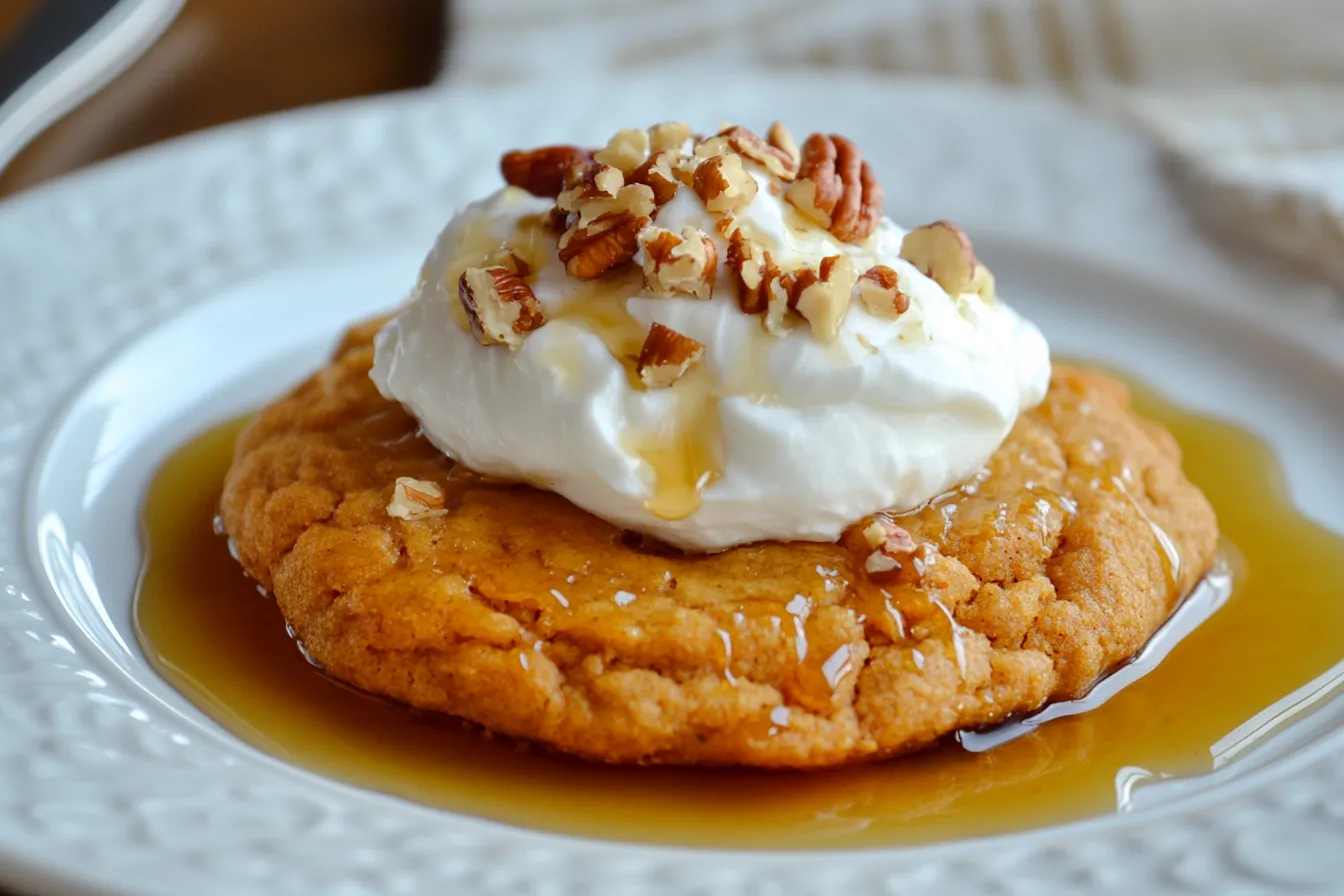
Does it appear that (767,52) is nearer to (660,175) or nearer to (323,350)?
(323,350)

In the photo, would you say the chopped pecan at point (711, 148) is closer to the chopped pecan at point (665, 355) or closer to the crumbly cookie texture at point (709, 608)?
the chopped pecan at point (665, 355)

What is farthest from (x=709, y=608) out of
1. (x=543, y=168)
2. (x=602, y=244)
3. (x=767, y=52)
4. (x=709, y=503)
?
(x=767, y=52)

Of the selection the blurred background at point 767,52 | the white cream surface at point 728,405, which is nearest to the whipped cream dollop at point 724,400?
the white cream surface at point 728,405

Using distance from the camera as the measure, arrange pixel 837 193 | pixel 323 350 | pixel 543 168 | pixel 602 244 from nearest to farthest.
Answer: pixel 602 244 → pixel 837 193 → pixel 543 168 → pixel 323 350

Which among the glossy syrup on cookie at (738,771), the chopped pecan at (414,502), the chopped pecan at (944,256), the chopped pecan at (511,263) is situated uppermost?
the chopped pecan at (511,263)

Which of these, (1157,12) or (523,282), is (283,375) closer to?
(523,282)
